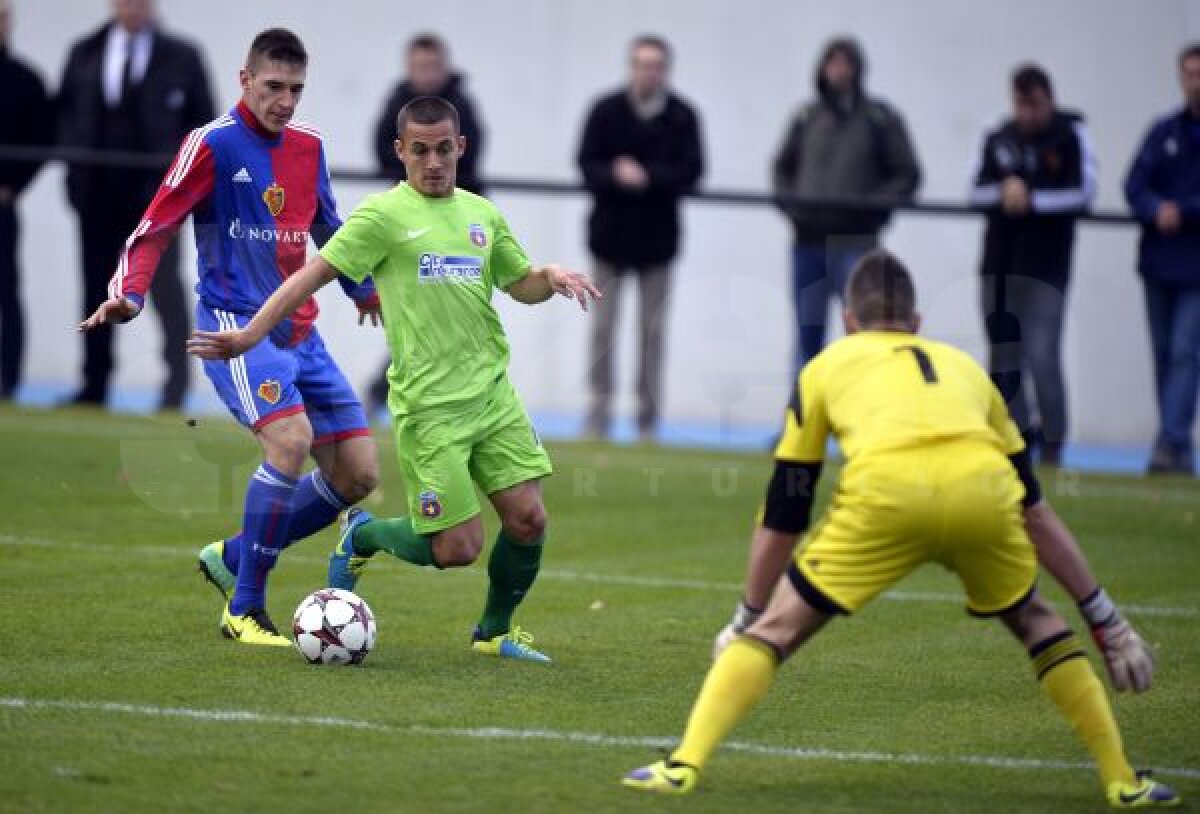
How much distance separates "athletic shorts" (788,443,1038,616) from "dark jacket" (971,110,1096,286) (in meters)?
9.29

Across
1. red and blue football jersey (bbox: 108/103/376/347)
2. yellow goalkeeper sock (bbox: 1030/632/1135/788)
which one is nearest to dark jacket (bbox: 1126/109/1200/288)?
red and blue football jersey (bbox: 108/103/376/347)

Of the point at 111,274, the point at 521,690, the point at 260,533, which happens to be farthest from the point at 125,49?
the point at 521,690

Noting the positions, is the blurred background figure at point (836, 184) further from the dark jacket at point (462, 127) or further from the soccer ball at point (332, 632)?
A: the soccer ball at point (332, 632)

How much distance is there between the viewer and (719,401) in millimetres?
17781

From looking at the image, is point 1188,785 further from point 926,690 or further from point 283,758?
point 283,758

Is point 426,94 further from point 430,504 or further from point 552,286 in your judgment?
point 430,504

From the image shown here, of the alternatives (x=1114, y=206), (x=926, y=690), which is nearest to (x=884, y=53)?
(x=1114, y=206)

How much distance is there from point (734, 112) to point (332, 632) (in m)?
11.7

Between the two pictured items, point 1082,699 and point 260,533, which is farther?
point 260,533

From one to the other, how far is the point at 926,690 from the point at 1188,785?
1.60 metres

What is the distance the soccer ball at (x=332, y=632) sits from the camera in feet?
24.9

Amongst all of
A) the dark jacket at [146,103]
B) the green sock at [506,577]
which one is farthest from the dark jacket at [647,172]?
the green sock at [506,577]

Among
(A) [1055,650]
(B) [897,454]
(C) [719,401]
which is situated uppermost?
(B) [897,454]

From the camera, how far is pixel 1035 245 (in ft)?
49.4
